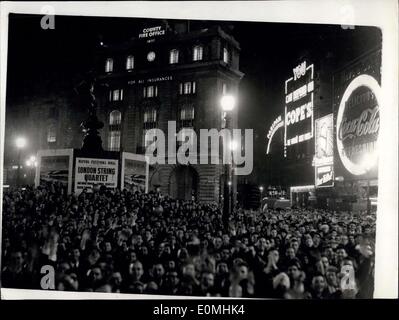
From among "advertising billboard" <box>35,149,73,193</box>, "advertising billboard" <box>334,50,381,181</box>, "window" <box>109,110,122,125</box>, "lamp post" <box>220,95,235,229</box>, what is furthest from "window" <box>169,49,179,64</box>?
A: "advertising billboard" <box>334,50,381,181</box>

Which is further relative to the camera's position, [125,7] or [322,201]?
[322,201]

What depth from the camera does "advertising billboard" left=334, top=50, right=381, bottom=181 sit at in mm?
6863

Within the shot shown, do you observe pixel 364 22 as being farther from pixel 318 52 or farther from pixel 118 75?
pixel 118 75

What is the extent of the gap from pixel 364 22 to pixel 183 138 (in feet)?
13.3

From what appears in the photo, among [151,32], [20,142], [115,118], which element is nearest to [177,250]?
[115,118]

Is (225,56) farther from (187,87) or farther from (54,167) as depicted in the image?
(54,167)

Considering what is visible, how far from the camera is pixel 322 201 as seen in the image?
777 centimetres

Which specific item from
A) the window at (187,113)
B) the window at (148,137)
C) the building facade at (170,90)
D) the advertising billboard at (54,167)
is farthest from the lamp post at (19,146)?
the window at (187,113)

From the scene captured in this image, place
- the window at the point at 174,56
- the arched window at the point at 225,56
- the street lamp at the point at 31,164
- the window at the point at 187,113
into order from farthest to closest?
the window at the point at 174,56 → the arched window at the point at 225,56 → the window at the point at 187,113 → the street lamp at the point at 31,164

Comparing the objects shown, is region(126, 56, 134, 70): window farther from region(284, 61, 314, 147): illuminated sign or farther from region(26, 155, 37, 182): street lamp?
region(284, 61, 314, 147): illuminated sign

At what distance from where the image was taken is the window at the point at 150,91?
8.45 m

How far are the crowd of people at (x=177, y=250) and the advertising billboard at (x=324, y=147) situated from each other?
3.63 ft

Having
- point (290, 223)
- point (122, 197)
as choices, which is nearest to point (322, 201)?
point (290, 223)

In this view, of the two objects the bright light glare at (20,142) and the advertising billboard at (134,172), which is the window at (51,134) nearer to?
the bright light glare at (20,142)
